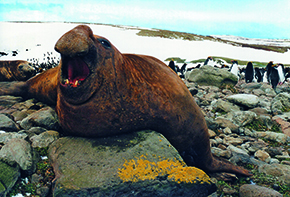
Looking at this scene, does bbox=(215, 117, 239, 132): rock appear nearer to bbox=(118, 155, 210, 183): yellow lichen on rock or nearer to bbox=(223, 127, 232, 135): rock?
bbox=(223, 127, 232, 135): rock

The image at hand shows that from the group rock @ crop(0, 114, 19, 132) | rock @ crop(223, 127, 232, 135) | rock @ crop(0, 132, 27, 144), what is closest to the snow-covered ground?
rock @ crop(0, 114, 19, 132)

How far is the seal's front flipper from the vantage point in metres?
5.07

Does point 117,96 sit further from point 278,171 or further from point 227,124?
point 227,124

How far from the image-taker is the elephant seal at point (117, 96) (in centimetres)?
249

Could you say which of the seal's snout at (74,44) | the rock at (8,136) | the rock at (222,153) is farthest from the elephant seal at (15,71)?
the rock at (222,153)

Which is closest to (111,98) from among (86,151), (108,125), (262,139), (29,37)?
(108,125)

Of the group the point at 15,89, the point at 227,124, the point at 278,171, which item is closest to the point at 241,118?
the point at 227,124

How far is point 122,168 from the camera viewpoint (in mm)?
2562

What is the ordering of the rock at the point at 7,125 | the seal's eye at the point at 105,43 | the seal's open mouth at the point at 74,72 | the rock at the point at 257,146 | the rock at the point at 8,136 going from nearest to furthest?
the seal's open mouth at the point at 74,72 < the seal's eye at the point at 105,43 < the rock at the point at 8,136 < the rock at the point at 7,125 < the rock at the point at 257,146

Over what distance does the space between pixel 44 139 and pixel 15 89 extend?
254 cm

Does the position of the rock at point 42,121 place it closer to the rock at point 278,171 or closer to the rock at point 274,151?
the rock at point 278,171

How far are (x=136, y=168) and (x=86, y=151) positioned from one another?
65 centimetres

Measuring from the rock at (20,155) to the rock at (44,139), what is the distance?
0.32 metres

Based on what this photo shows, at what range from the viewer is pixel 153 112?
2947 mm
